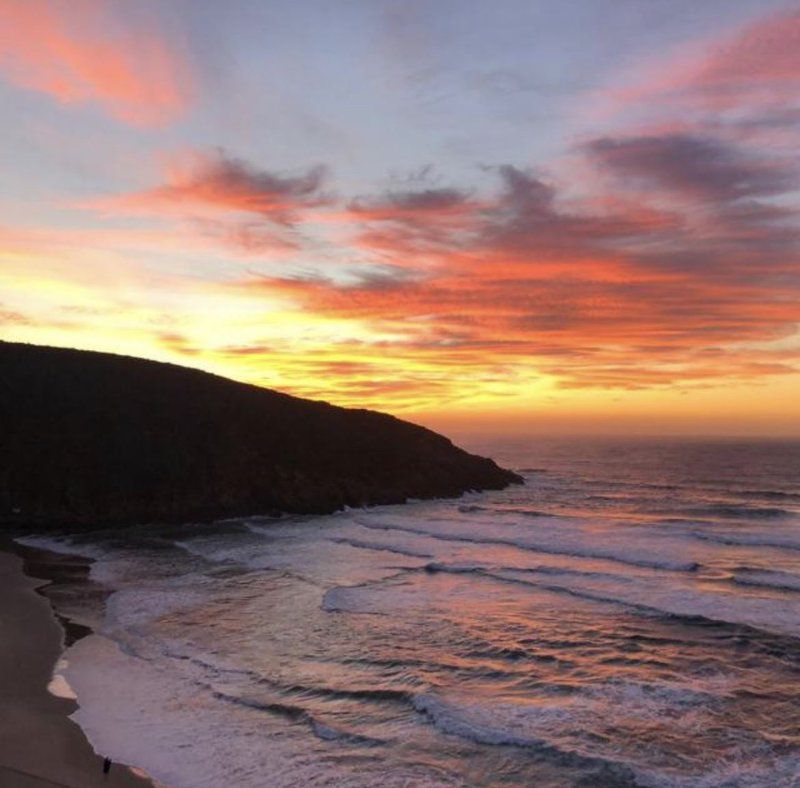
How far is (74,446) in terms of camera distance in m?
50.9

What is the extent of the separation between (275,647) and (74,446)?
3841cm

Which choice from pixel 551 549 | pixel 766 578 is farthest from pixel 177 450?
pixel 766 578

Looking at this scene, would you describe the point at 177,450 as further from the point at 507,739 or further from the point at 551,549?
the point at 507,739

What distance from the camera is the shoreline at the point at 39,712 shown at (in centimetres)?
1115

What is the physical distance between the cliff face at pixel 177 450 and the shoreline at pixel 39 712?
77.2ft

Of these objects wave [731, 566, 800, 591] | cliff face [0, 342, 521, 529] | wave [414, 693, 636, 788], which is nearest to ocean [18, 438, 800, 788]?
wave [414, 693, 636, 788]

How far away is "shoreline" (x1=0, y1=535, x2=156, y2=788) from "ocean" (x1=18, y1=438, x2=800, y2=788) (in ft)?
1.62

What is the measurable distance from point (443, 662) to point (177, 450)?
41.2 metres

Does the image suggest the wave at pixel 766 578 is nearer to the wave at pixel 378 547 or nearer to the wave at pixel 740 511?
the wave at pixel 378 547

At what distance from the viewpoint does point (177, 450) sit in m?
54.5

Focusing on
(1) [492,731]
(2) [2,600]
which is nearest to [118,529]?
(2) [2,600]

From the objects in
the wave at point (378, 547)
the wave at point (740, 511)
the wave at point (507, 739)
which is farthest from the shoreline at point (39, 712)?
the wave at point (740, 511)

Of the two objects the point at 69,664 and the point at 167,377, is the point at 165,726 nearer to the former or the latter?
the point at 69,664

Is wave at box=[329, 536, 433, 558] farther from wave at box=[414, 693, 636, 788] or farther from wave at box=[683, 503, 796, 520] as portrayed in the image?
wave at box=[683, 503, 796, 520]
